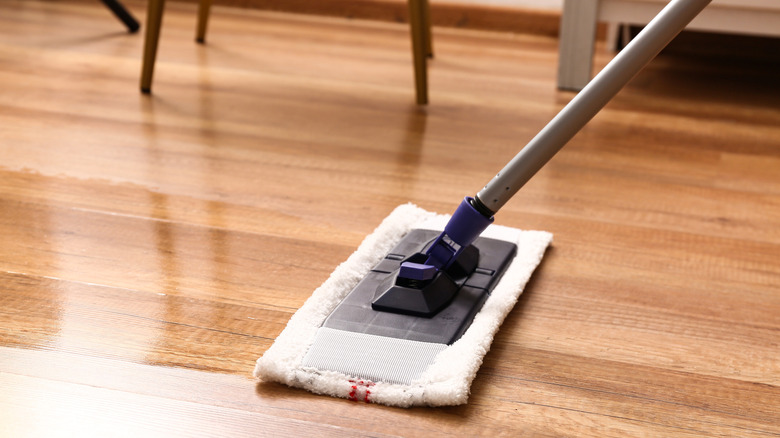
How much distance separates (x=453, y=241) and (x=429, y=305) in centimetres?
6

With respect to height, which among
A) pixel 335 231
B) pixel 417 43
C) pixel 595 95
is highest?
pixel 595 95

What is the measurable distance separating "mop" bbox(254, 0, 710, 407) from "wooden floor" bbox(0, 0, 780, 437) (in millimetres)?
22

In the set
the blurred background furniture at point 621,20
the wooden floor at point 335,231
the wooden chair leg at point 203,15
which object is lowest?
the wooden floor at point 335,231

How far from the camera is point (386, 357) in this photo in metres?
0.68

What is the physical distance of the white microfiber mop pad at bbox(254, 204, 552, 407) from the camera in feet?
2.12

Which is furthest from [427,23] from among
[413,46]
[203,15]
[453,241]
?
[453,241]

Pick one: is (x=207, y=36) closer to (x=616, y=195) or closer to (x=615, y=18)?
(x=615, y=18)

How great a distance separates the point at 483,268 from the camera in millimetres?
847

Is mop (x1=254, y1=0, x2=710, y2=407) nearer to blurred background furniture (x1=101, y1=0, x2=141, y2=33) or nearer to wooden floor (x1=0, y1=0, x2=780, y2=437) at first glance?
wooden floor (x1=0, y1=0, x2=780, y2=437)

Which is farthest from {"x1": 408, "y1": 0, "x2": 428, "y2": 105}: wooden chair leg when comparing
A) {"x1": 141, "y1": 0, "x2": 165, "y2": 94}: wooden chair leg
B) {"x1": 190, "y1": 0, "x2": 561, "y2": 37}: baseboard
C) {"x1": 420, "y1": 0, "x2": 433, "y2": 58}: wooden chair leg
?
{"x1": 190, "y1": 0, "x2": 561, "y2": 37}: baseboard

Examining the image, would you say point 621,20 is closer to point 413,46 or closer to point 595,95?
point 413,46

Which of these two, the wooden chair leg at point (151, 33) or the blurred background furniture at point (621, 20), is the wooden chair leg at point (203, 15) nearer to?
the wooden chair leg at point (151, 33)

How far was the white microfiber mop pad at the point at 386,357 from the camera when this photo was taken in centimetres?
65

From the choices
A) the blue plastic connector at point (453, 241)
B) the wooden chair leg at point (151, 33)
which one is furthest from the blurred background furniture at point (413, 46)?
the blue plastic connector at point (453, 241)
